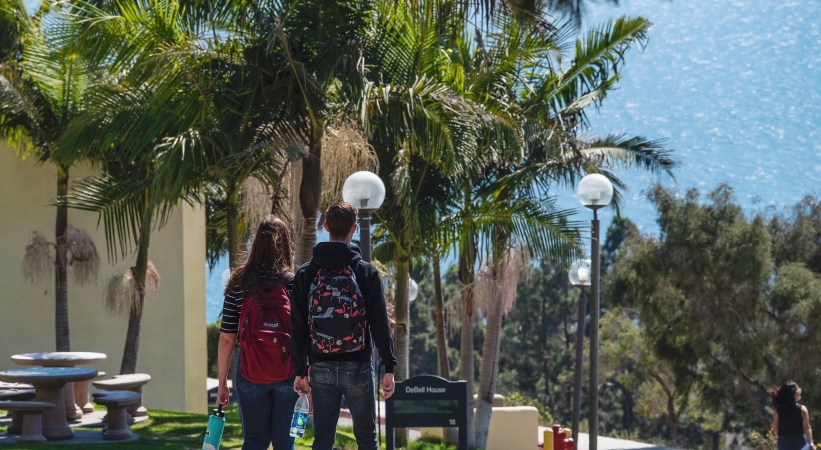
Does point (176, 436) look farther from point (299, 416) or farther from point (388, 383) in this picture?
point (388, 383)

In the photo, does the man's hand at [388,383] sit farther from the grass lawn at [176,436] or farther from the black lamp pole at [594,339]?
the black lamp pole at [594,339]

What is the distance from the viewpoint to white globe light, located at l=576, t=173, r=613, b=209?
35.9 feet

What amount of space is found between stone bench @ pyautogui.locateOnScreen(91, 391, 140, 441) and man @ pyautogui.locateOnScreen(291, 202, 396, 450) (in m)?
5.68

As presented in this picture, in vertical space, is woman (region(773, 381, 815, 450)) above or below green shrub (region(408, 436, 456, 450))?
above

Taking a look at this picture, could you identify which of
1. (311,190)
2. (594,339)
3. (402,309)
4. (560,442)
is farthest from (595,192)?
(402,309)

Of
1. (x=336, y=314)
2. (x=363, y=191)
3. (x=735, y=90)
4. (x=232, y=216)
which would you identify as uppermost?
(x=735, y=90)

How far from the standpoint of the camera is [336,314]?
459 cm

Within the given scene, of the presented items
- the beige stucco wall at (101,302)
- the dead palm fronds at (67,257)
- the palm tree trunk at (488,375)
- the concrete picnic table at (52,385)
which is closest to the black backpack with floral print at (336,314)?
the concrete picnic table at (52,385)

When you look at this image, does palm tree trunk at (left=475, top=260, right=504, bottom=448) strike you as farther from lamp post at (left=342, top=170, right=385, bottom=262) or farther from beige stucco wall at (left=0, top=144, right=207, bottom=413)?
lamp post at (left=342, top=170, right=385, bottom=262)

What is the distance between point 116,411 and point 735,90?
70.0m

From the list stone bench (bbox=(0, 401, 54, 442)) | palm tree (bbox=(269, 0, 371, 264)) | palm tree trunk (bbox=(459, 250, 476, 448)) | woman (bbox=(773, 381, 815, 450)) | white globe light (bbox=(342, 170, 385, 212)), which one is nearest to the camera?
white globe light (bbox=(342, 170, 385, 212))

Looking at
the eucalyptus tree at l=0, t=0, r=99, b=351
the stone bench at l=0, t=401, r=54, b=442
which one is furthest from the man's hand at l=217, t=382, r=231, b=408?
the eucalyptus tree at l=0, t=0, r=99, b=351

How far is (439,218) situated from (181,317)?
23.6 feet

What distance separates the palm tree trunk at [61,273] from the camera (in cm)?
1532
